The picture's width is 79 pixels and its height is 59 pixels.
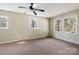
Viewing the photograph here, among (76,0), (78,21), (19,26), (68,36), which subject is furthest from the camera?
(68,36)

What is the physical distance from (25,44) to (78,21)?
2.51m

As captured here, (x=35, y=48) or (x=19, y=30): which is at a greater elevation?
(x=19, y=30)

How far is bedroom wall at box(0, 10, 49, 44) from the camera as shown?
11.1 feet

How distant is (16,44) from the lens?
12.5 ft

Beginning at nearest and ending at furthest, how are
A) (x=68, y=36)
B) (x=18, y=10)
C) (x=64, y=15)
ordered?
(x=18, y=10)
(x=68, y=36)
(x=64, y=15)

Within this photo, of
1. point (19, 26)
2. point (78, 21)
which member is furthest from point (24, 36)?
point (78, 21)

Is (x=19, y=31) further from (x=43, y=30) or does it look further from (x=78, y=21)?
(x=78, y=21)

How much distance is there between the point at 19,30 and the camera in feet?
11.4

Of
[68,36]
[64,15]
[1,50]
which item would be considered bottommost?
[1,50]

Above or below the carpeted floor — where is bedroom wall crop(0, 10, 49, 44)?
above

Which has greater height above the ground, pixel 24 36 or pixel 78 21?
pixel 78 21

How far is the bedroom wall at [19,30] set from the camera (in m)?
3.39

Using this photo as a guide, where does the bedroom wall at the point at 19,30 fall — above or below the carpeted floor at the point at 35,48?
above

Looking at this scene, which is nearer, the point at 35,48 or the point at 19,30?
the point at 19,30
